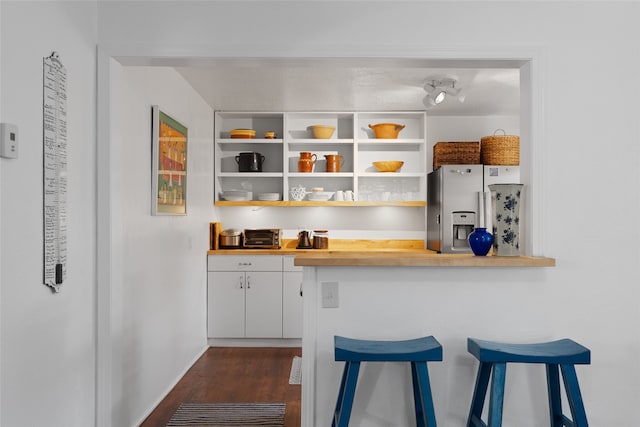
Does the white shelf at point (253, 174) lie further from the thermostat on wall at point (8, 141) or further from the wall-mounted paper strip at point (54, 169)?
the thermostat on wall at point (8, 141)

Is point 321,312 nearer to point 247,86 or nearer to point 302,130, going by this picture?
point 247,86

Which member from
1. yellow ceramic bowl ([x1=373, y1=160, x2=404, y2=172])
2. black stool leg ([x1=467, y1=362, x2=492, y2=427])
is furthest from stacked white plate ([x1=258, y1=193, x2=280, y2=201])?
black stool leg ([x1=467, y1=362, x2=492, y2=427])

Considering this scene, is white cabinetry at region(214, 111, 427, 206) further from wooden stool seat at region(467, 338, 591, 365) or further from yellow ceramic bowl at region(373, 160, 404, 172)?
wooden stool seat at region(467, 338, 591, 365)

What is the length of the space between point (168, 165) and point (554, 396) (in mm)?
2880

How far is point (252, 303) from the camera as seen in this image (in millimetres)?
5340

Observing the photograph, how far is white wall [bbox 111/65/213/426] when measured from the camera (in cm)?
287

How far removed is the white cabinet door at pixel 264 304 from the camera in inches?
210

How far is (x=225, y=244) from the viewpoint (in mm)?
5586

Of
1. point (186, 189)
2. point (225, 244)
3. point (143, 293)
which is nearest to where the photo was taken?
point (143, 293)

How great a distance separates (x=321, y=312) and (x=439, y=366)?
25.8 inches

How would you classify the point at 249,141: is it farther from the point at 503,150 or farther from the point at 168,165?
the point at 503,150

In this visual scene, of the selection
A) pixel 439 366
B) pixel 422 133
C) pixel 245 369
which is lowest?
pixel 245 369

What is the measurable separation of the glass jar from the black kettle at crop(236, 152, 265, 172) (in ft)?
3.16

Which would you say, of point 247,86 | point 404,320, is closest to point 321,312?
point 404,320
